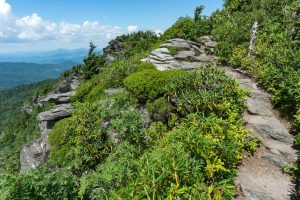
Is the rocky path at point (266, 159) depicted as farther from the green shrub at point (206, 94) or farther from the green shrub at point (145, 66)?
the green shrub at point (145, 66)

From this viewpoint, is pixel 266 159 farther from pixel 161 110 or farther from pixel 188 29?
pixel 188 29

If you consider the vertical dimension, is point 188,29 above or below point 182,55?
above

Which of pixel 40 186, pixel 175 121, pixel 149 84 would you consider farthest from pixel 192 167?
pixel 149 84

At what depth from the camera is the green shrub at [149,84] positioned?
13328 millimetres

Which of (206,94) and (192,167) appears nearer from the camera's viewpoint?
(192,167)

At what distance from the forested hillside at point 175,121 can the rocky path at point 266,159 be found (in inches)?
9.0

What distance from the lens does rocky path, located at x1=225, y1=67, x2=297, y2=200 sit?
8.06 metres

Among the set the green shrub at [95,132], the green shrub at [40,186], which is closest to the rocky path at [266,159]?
the green shrub at [95,132]

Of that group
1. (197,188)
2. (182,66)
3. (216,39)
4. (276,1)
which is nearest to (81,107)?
(182,66)

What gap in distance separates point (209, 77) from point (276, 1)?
14224 mm

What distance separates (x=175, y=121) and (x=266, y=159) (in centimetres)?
365

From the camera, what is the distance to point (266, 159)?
9.58 meters

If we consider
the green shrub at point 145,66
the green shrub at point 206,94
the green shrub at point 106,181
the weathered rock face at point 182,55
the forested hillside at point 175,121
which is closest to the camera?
the forested hillside at point 175,121

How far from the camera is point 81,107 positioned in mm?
13609
